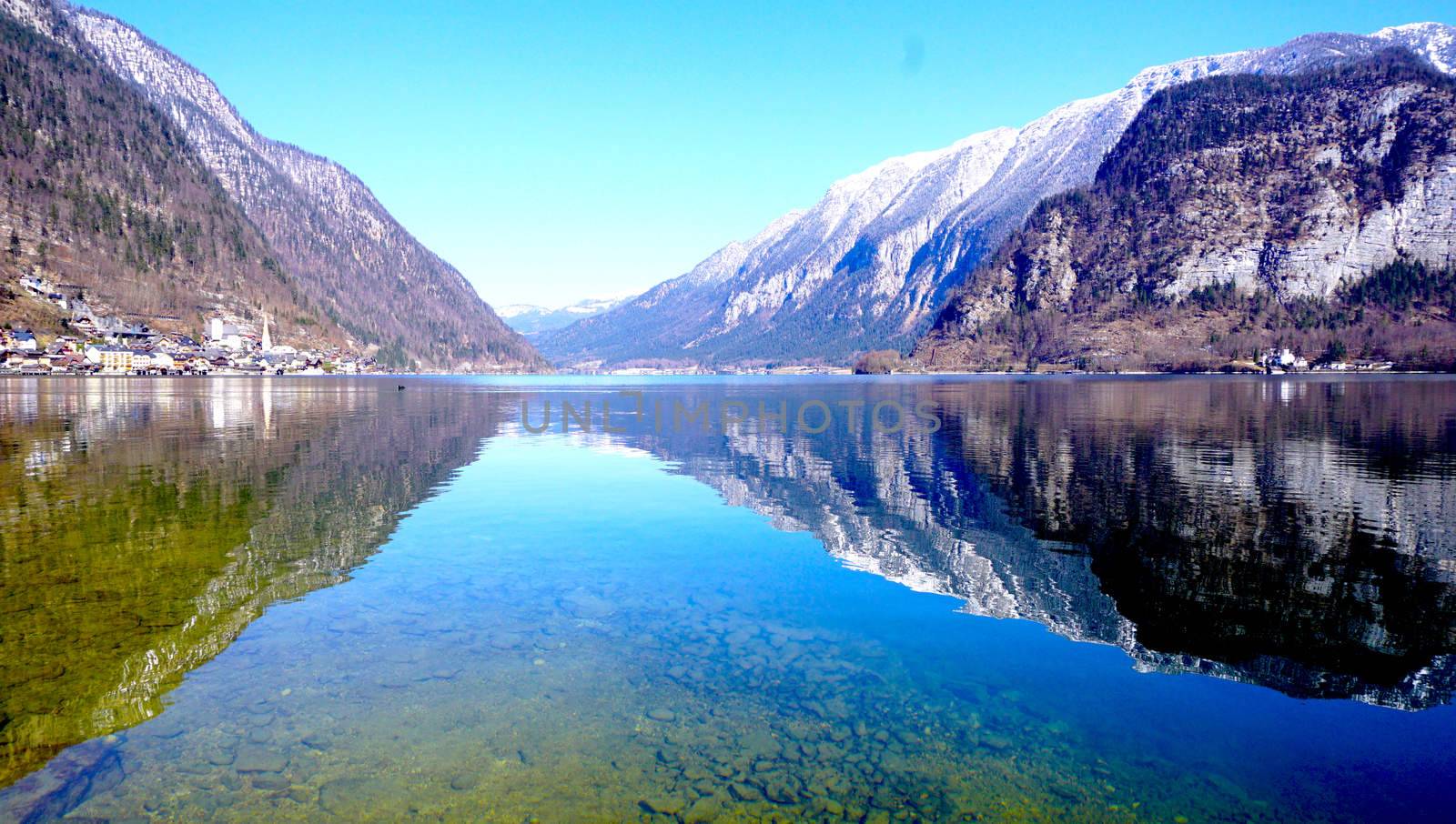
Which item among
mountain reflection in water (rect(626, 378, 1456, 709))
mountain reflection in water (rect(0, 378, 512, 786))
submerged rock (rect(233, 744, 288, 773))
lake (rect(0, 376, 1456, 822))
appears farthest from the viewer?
mountain reflection in water (rect(626, 378, 1456, 709))

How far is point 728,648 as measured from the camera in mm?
14148

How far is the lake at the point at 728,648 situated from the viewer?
30.6 feet

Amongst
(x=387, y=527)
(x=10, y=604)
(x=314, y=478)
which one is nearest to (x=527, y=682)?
(x=10, y=604)

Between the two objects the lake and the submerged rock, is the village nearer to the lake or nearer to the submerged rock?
the lake

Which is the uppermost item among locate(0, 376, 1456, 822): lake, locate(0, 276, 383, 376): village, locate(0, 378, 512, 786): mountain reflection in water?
locate(0, 276, 383, 376): village

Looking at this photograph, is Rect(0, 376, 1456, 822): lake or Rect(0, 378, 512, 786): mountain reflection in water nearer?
Rect(0, 376, 1456, 822): lake

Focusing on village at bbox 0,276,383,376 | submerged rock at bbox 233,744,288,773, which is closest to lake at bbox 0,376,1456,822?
submerged rock at bbox 233,744,288,773

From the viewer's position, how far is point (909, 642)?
14469mm

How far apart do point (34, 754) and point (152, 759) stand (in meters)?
1.44

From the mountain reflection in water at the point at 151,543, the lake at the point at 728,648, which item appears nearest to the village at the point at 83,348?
the mountain reflection in water at the point at 151,543

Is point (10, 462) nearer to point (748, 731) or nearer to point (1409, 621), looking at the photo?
point (748, 731)

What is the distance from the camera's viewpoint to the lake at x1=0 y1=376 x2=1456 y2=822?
9312mm

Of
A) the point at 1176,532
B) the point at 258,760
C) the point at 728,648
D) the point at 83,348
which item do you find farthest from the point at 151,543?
the point at 83,348

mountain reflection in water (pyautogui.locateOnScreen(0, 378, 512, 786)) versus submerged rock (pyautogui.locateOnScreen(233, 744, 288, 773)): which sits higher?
mountain reflection in water (pyautogui.locateOnScreen(0, 378, 512, 786))
